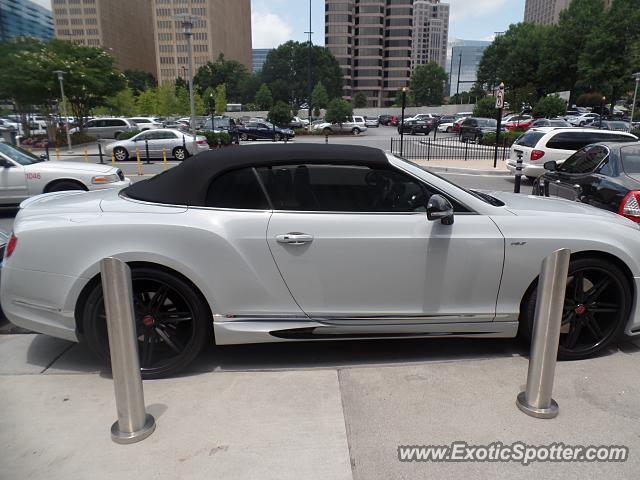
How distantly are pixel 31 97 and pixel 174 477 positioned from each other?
31452 millimetres

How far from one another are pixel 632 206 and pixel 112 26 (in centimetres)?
14748

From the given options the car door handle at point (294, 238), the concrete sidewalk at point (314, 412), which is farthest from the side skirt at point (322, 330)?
the car door handle at point (294, 238)

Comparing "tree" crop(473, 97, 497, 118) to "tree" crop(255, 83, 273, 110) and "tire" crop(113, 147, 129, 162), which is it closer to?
"tire" crop(113, 147, 129, 162)

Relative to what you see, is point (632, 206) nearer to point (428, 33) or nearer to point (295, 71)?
point (295, 71)

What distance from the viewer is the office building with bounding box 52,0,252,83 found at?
379 ft

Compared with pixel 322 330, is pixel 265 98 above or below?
above

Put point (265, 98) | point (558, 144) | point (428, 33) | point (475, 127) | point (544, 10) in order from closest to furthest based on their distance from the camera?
point (558, 144) → point (475, 127) → point (265, 98) → point (544, 10) → point (428, 33)

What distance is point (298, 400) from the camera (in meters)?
3.01

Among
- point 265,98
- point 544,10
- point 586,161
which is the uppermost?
point 544,10

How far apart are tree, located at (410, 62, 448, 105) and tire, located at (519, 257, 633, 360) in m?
103

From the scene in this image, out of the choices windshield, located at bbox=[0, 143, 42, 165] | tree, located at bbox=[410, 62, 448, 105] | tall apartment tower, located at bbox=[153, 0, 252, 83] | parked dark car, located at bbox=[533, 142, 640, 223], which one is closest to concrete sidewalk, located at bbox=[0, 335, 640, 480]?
parked dark car, located at bbox=[533, 142, 640, 223]

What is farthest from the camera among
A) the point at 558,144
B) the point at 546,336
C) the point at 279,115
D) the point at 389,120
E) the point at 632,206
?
the point at 389,120

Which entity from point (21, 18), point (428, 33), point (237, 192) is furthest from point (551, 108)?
point (428, 33)

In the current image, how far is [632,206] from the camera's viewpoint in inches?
201
